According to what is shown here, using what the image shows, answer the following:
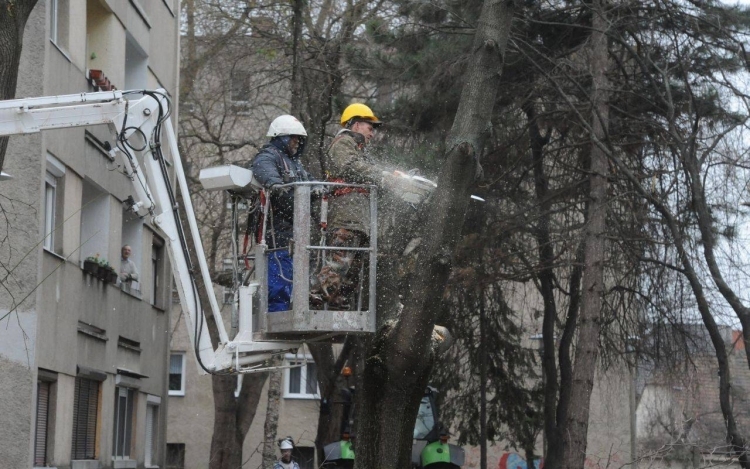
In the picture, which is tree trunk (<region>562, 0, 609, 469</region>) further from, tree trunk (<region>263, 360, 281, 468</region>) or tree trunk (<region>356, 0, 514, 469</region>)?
tree trunk (<region>356, 0, 514, 469</region>)

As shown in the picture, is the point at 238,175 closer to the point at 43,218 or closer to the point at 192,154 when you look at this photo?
the point at 43,218

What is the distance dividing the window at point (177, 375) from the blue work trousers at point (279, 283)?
28.5m

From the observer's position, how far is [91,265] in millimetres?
16406

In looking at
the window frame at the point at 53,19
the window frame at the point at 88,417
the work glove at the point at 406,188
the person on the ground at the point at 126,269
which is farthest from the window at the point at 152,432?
the work glove at the point at 406,188

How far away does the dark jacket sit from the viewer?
773cm

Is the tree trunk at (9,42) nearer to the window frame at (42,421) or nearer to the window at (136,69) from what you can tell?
the window frame at (42,421)

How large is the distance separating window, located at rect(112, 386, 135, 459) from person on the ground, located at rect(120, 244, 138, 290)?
170 cm

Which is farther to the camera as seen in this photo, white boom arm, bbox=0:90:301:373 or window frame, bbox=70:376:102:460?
window frame, bbox=70:376:102:460

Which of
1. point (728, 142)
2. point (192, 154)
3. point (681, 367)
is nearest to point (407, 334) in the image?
point (728, 142)

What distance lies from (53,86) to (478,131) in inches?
300

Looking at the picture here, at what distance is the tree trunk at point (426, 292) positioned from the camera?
26.6ft

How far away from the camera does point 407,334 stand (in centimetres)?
814

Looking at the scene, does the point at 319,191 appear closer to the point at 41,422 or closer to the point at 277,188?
the point at 277,188

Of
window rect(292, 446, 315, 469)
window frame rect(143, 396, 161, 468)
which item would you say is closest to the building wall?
window frame rect(143, 396, 161, 468)
